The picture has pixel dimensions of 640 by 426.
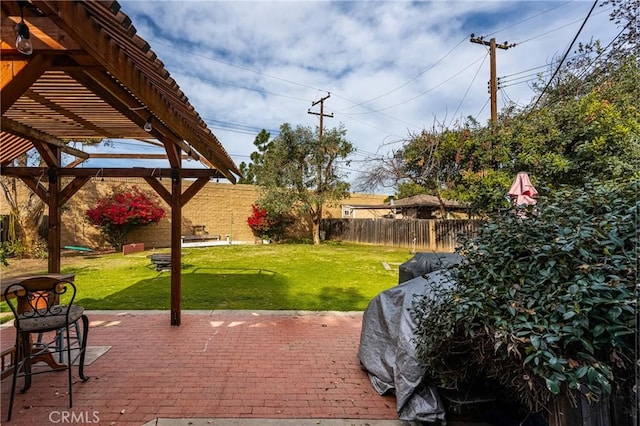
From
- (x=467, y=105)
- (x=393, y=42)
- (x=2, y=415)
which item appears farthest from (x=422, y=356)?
(x=467, y=105)

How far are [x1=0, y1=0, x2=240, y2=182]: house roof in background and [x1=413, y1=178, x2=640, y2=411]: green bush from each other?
232 centimetres

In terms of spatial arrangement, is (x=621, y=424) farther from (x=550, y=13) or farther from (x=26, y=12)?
(x=550, y=13)

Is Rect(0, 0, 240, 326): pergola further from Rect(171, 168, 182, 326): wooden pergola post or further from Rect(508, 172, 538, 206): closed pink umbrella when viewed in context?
Rect(508, 172, 538, 206): closed pink umbrella

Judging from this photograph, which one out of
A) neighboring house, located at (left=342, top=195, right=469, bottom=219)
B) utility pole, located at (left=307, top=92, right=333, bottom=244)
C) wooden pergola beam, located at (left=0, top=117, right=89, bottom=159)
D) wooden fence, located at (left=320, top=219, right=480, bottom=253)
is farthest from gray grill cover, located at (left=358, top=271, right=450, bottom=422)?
utility pole, located at (left=307, top=92, right=333, bottom=244)

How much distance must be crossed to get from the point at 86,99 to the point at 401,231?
45.2 feet

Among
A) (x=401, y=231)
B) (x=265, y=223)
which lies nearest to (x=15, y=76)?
(x=401, y=231)

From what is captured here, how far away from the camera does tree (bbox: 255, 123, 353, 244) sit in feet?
49.9

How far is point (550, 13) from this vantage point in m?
5.95

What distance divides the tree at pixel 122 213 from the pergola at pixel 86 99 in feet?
26.0

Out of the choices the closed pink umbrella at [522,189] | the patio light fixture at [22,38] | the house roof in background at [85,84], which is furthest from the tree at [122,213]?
the closed pink umbrella at [522,189]

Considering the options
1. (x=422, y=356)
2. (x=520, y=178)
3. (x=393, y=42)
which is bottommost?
(x=422, y=356)

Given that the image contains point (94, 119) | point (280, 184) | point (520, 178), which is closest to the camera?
point (94, 119)

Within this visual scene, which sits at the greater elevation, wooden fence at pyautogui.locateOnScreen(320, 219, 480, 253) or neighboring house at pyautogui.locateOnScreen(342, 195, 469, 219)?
neighboring house at pyautogui.locateOnScreen(342, 195, 469, 219)

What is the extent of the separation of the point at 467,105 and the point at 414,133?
7.15 feet
